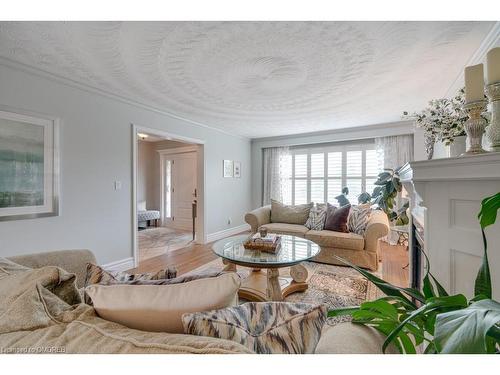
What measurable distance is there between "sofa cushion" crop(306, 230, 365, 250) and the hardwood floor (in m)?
0.47

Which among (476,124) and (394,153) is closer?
(476,124)

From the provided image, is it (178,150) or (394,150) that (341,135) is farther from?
(178,150)

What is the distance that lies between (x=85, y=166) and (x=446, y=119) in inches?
137

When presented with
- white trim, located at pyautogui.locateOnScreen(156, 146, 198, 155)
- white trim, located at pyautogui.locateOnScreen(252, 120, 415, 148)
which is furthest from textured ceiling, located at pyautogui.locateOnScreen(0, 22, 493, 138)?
white trim, located at pyautogui.locateOnScreen(156, 146, 198, 155)

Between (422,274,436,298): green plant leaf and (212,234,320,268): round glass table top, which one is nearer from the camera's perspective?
(422,274,436,298): green plant leaf

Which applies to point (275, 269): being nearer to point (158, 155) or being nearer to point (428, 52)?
point (428, 52)

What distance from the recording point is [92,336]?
63 centimetres

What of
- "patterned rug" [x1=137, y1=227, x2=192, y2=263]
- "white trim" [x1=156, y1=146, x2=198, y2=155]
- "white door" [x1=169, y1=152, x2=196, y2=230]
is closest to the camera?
"patterned rug" [x1=137, y1=227, x2=192, y2=263]

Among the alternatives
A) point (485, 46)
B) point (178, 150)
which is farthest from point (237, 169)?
point (485, 46)

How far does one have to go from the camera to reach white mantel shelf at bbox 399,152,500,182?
919 millimetres

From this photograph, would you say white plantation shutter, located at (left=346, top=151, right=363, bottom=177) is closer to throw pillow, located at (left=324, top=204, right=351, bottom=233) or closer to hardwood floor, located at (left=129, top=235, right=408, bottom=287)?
hardwood floor, located at (left=129, top=235, right=408, bottom=287)

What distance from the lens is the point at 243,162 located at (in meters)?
5.79

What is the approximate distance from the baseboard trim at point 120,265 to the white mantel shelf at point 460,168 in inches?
133
